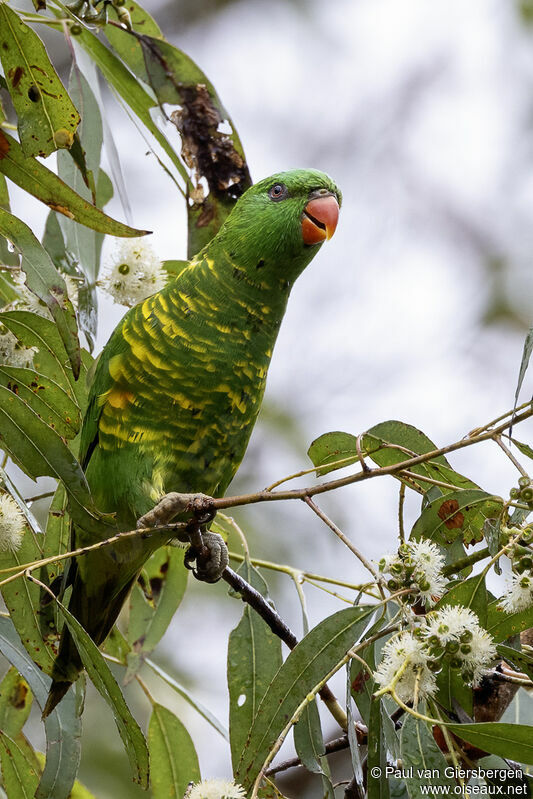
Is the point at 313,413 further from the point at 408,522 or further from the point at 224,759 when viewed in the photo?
the point at 224,759

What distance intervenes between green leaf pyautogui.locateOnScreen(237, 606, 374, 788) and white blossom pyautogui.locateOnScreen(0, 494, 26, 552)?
554 millimetres

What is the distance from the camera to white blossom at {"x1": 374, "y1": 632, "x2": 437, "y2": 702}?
123 cm

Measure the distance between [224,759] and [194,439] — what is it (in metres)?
3.47

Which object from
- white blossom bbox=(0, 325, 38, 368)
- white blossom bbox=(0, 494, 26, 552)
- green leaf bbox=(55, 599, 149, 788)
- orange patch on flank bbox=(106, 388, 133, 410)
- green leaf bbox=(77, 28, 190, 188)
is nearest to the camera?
green leaf bbox=(55, 599, 149, 788)

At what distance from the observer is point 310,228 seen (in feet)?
7.19

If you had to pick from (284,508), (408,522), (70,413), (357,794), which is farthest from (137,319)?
(284,508)

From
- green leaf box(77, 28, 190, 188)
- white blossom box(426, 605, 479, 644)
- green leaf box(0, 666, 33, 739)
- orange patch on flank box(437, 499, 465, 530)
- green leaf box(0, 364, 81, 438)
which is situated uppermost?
Answer: green leaf box(77, 28, 190, 188)

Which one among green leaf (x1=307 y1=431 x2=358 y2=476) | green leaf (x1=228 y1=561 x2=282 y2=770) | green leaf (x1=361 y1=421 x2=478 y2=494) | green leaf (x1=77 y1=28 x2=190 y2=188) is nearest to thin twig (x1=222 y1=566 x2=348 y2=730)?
green leaf (x1=228 y1=561 x2=282 y2=770)

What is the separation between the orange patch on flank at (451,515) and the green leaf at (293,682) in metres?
0.26

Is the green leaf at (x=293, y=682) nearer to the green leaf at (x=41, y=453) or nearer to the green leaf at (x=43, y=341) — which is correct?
the green leaf at (x=41, y=453)

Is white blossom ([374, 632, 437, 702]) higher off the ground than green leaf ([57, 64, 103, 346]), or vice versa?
green leaf ([57, 64, 103, 346])

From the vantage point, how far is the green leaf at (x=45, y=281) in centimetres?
147

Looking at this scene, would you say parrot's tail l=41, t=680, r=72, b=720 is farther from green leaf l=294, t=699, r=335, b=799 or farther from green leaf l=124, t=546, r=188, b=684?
green leaf l=294, t=699, r=335, b=799

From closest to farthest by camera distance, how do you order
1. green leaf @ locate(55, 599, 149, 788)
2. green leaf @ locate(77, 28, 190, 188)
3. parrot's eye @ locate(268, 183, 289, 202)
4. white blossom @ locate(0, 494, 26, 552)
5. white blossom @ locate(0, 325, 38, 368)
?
green leaf @ locate(55, 599, 149, 788)
white blossom @ locate(0, 494, 26, 552)
white blossom @ locate(0, 325, 38, 368)
green leaf @ locate(77, 28, 190, 188)
parrot's eye @ locate(268, 183, 289, 202)
